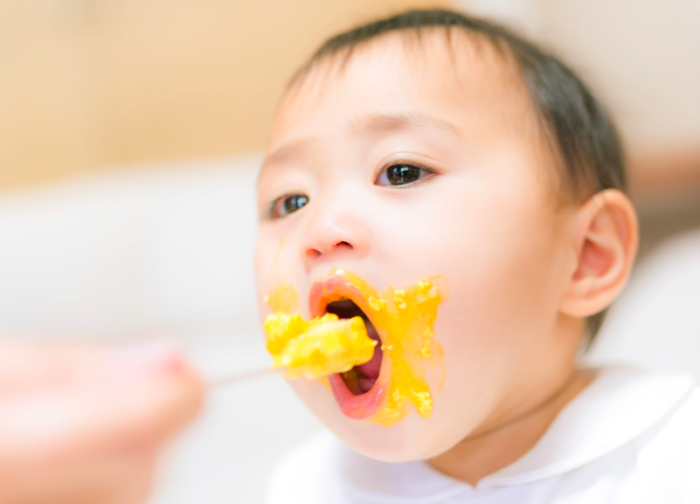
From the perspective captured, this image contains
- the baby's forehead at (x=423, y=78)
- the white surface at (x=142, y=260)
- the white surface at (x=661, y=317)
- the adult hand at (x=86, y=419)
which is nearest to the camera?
the adult hand at (x=86, y=419)

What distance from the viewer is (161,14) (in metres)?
1.75

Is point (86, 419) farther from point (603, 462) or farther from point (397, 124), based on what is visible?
point (603, 462)

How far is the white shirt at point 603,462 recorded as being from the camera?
2.10ft

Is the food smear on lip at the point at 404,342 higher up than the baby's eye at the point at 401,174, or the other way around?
the baby's eye at the point at 401,174

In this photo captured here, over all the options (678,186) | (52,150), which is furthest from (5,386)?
(52,150)

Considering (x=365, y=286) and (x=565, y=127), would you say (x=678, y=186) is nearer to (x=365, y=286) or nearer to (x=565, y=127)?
(x=565, y=127)

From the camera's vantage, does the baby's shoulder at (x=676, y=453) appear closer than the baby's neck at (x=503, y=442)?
Yes

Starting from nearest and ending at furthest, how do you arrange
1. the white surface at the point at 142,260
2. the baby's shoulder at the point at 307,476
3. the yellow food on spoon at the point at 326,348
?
the yellow food on spoon at the point at 326,348, the baby's shoulder at the point at 307,476, the white surface at the point at 142,260

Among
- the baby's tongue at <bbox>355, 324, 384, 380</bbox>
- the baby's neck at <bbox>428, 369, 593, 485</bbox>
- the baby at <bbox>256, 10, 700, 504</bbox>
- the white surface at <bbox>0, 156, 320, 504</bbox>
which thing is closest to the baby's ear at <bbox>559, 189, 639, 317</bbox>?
the baby at <bbox>256, 10, 700, 504</bbox>

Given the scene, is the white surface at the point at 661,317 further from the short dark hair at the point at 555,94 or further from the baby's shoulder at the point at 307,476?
the baby's shoulder at the point at 307,476

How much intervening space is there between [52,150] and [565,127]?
1.51 m

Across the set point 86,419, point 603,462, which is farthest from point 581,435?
point 86,419

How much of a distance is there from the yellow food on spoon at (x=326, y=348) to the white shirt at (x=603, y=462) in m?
0.23

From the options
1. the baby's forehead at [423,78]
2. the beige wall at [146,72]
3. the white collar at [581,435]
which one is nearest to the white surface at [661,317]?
the white collar at [581,435]
